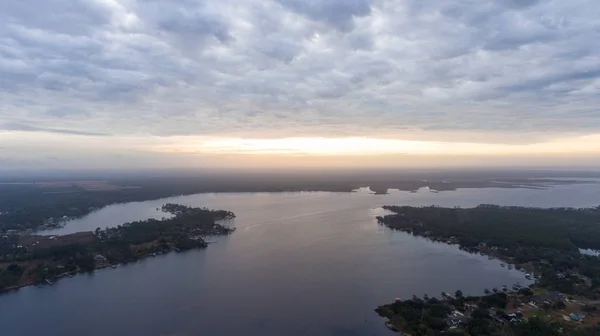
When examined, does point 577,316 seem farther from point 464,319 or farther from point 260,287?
point 260,287

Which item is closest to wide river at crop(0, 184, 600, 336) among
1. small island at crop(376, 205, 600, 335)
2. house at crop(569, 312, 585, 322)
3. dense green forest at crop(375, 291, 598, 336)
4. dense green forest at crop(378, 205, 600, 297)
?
dense green forest at crop(375, 291, 598, 336)

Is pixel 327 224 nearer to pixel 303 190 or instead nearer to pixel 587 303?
pixel 587 303

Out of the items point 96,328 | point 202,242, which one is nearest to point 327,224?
point 202,242

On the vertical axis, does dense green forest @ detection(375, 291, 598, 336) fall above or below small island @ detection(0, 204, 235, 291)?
below

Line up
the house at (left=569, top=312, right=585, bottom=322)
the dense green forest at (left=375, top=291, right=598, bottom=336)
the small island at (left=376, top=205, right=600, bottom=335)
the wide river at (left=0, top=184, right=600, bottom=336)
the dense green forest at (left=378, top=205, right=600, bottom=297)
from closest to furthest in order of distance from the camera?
the dense green forest at (left=375, top=291, right=598, bottom=336), the small island at (left=376, top=205, right=600, bottom=335), the house at (left=569, top=312, right=585, bottom=322), the wide river at (left=0, top=184, right=600, bottom=336), the dense green forest at (left=378, top=205, right=600, bottom=297)

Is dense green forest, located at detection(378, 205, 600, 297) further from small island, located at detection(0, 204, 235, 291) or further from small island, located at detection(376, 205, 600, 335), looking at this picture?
small island, located at detection(0, 204, 235, 291)

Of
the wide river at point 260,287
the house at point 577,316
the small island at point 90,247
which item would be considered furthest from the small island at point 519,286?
the small island at point 90,247

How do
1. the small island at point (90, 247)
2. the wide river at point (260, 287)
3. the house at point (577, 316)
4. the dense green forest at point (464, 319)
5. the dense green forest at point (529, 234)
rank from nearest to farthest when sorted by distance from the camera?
the dense green forest at point (464, 319), the house at point (577, 316), the wide river at point (260, 287), the dense green forest at point (529, 234), the small island at point (90, 247)

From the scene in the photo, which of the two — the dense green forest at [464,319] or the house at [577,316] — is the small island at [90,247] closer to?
the dense green forest at [464,319]

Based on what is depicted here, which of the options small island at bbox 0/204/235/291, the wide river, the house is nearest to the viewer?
the house
